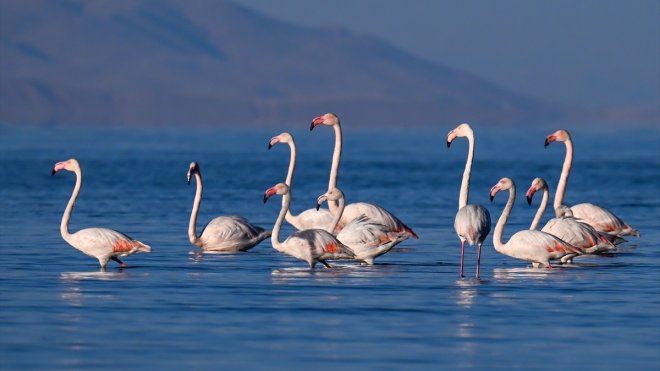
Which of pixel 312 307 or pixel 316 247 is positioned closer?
pixel 312 307

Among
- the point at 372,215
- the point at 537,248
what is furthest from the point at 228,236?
the point at 537,248

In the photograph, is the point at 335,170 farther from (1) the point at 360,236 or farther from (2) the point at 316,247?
(2) the point at 316,247

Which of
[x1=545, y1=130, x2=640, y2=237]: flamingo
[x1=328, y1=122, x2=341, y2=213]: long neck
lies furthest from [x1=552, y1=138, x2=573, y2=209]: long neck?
[x1=328, y1=122, x2=341, y2=213]: long neck

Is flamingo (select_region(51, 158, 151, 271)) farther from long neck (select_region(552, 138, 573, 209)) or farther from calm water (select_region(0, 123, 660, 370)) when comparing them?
long neck (select_region(552, 138, 573, 209))

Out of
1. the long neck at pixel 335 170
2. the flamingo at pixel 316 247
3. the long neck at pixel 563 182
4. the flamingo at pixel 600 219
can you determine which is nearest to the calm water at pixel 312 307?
the flamingo at pixel 316 247

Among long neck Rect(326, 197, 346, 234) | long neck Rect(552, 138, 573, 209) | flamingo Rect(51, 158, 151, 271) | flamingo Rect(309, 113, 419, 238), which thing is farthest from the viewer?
Answer: long neck Rect(552, 138, 573, 209)

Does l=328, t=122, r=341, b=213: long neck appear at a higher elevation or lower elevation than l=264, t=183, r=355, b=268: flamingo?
higher

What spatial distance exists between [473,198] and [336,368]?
2206 cm

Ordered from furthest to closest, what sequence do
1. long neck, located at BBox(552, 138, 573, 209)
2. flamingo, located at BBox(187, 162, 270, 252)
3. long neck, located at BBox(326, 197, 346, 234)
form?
1. long neck, located at BBox(552, 138, 573, 209)
2. flamingo, located at BBox(187, 162, 270, 252)
3. long neck, located at BBox(326, 197, 346, 234)

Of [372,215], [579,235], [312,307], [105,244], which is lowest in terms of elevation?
[312,307]

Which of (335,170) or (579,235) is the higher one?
(335,170)

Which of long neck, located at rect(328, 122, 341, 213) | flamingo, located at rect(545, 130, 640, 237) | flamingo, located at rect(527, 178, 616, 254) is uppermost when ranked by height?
long neck, located at rect(328, 122, 341, 213)

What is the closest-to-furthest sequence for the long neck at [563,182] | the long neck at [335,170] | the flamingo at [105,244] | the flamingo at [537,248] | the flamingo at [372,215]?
the flamingo at [105,244], the flamingo at [537,248], the flamingo at [372,215], the long neck at [335,170], the long neck at [563,182]

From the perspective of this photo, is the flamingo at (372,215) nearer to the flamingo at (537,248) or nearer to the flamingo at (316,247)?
the flamingo at (316,247)
